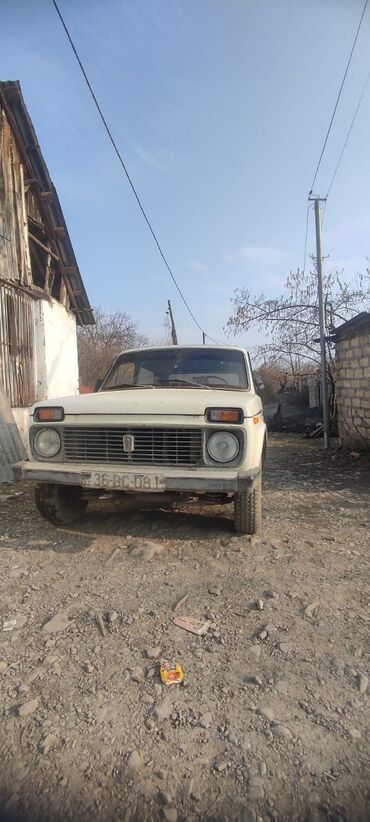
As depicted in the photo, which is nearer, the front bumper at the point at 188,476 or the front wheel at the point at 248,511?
the front bumper at the point at 188,476

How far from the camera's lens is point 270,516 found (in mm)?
4312

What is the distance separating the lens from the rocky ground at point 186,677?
4.58 feet

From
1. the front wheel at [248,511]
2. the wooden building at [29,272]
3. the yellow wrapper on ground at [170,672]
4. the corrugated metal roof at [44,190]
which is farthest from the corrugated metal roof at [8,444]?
the corrugated metal roof at [44,190]

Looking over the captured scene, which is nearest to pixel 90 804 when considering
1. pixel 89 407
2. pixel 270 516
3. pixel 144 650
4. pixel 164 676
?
pixel 164 676

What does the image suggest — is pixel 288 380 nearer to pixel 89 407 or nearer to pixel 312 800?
pixel 89 407

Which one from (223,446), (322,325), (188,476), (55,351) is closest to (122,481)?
(188,476)

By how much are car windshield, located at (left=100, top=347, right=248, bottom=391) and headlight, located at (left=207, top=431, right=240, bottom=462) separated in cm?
98

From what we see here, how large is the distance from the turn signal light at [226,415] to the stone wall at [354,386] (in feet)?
18.6

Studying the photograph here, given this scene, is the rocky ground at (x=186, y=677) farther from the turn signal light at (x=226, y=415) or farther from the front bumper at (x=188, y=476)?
the turn signal light at (x=226, y=415)

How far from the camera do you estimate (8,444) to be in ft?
20.5

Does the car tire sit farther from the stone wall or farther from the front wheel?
the stone wall

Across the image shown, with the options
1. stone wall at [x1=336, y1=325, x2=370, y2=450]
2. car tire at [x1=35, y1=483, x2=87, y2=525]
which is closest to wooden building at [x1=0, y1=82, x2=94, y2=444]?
car tire at [x1=35, y1=483, x2=87, y2=525]

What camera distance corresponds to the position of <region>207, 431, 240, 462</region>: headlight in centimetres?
316

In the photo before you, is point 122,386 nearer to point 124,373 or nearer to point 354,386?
point 124,373
